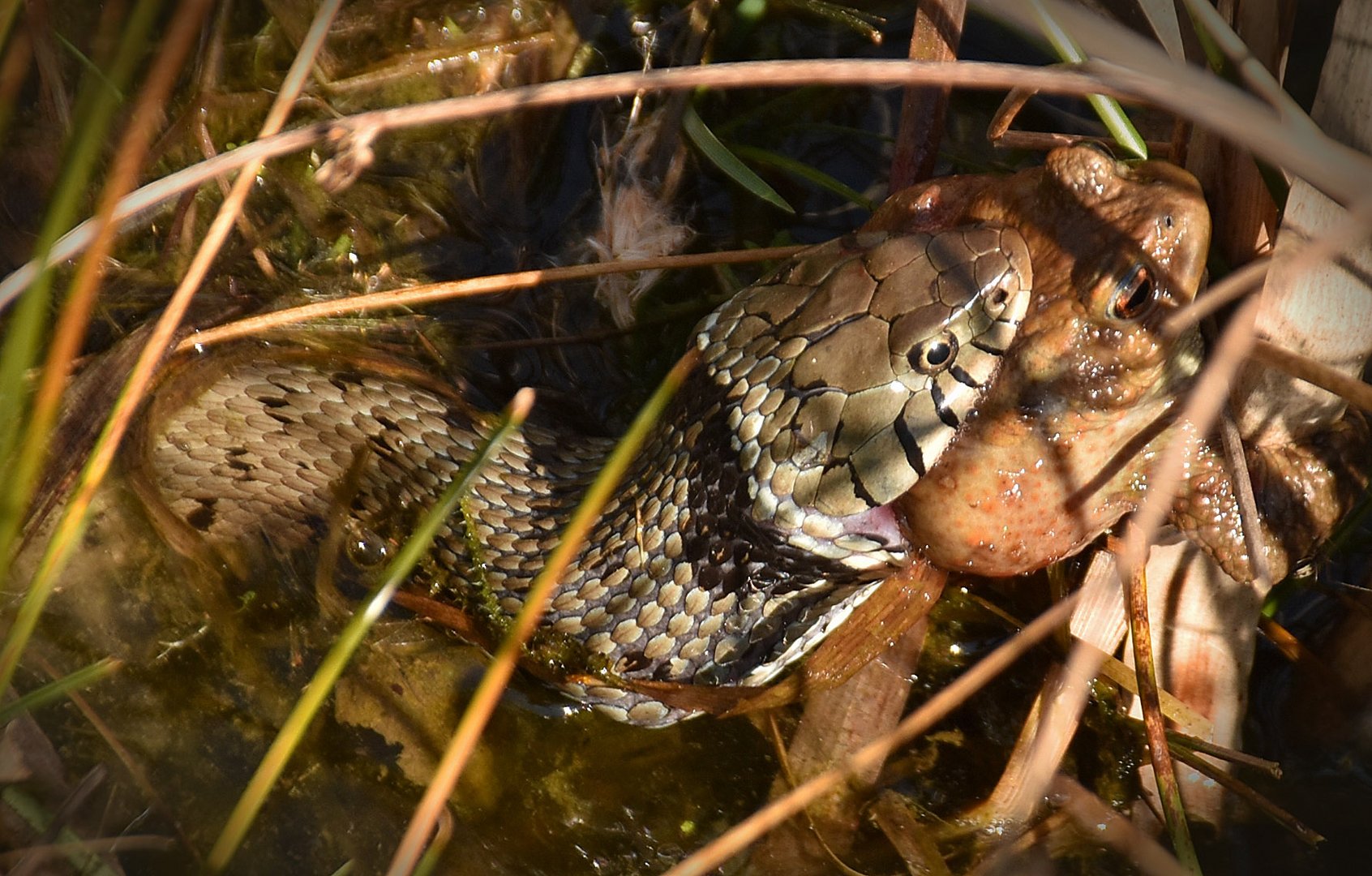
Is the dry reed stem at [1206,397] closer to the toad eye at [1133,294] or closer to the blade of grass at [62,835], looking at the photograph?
the toad eye at [1133,294]

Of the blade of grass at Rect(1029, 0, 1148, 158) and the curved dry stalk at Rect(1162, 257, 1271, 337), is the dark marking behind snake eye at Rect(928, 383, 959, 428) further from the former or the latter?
the blade of grass at Rect(1029, 0, 1148, 158)

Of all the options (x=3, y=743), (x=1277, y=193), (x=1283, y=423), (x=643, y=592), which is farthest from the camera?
(x=643, y=592)

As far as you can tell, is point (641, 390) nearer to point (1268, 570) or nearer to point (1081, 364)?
point (1081, 364)

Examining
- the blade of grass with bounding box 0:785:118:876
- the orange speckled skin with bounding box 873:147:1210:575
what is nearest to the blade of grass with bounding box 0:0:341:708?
the blade of grass with bounding box 0:785:118:876

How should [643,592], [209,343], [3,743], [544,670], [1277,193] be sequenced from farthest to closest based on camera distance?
[209,343] < [544,670] < [643,592] < [3,743] < [1277,193]

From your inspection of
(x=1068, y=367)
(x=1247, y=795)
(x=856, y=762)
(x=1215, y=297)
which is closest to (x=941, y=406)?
(x=1068, y=367)

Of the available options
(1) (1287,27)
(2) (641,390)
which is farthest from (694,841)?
(1) (1287,27)

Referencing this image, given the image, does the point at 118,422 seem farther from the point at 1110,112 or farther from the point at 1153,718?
the point at 1153,718
